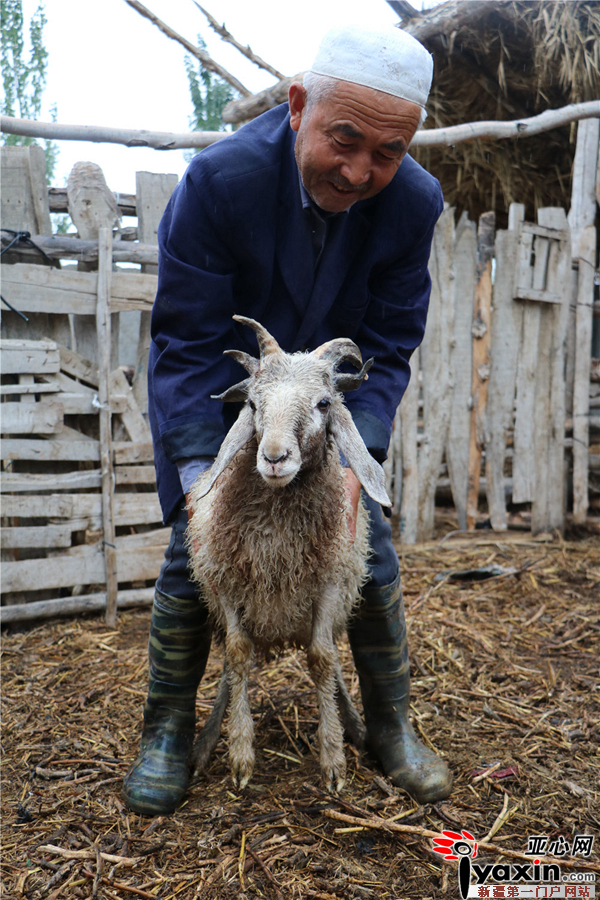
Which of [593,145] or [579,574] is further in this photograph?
[593,145]

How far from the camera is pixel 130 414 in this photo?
4.46m

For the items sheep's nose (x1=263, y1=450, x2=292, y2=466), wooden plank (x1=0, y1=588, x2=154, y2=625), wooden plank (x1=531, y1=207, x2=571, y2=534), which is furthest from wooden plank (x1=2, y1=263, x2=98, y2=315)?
wooden plank (x1=531, y1=207, x2=571, y2=534)

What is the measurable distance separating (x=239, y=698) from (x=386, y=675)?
2.01 feet

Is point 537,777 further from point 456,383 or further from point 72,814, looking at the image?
point 456,383

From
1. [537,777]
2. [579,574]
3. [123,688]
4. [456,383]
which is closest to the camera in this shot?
[537,777]

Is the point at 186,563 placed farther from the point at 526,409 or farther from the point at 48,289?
the point at 526,409

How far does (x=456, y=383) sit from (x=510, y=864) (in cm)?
399

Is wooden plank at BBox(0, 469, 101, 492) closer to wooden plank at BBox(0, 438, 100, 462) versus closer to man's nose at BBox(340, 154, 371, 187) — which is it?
wooden plank at BBox(0, 438, 100, 462)

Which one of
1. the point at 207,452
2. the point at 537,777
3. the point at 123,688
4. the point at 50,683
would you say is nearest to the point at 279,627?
the point at 207,452

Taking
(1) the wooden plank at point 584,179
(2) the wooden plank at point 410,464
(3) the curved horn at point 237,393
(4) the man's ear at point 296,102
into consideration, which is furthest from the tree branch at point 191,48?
(3) the curved horn at point 237,393

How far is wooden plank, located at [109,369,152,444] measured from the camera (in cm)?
440

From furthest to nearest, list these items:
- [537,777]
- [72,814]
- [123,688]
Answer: [123,688] → [537,777] → [72,814]

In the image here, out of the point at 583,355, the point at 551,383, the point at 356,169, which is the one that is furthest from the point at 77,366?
the point at 583,355

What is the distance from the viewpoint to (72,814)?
2311mm
